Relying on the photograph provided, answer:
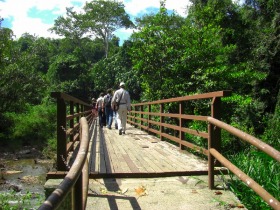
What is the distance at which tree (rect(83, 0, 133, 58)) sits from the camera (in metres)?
47.6

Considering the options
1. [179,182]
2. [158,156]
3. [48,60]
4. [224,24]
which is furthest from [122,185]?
[48,60]

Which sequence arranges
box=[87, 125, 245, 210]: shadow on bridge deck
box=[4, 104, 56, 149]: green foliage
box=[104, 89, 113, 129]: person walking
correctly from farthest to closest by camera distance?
1. box=[4, 104, 56, 149]: green foliage
2. box=[104, 89, 113, 129]: person walking
3. box=[87, 125, 245, 210]: shadow on bridge deck

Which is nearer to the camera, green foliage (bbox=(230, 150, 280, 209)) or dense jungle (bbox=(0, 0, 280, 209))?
green foliage (bbox=(230, 150, 280, 209))

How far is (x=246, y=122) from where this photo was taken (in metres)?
15.2

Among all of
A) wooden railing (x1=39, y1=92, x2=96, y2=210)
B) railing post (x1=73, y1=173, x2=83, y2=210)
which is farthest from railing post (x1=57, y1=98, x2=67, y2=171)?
railing post (x1=73, y1=173, x2=83, y2=210)

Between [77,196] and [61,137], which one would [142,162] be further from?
[77,196]

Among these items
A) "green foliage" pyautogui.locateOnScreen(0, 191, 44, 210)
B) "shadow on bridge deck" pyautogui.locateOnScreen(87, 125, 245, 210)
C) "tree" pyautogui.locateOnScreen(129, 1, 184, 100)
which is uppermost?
"tree" pyautogui.locateOnScreen(129, 1, 184, 100)

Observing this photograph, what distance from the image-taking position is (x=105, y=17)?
159 ft

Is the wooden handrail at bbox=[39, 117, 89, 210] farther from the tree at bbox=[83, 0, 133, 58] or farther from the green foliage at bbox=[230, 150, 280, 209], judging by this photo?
the tree at bbox=[83, 0, 133, 58]

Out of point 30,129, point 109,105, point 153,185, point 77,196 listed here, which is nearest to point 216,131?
point 153,185

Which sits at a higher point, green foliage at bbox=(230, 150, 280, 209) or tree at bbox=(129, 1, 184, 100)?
tree at bbox=(129, 1, 184, 100)

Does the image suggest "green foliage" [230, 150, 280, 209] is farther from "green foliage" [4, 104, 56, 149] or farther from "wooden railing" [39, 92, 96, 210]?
"green foliage" [4, 104, 56, 149]

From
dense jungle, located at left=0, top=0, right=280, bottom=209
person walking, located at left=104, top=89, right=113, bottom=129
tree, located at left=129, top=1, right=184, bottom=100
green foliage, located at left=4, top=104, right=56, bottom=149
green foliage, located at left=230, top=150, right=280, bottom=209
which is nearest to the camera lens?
green foliage, located at left=230, top=150, right=280, bottom=209

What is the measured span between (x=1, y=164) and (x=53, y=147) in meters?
3.64
